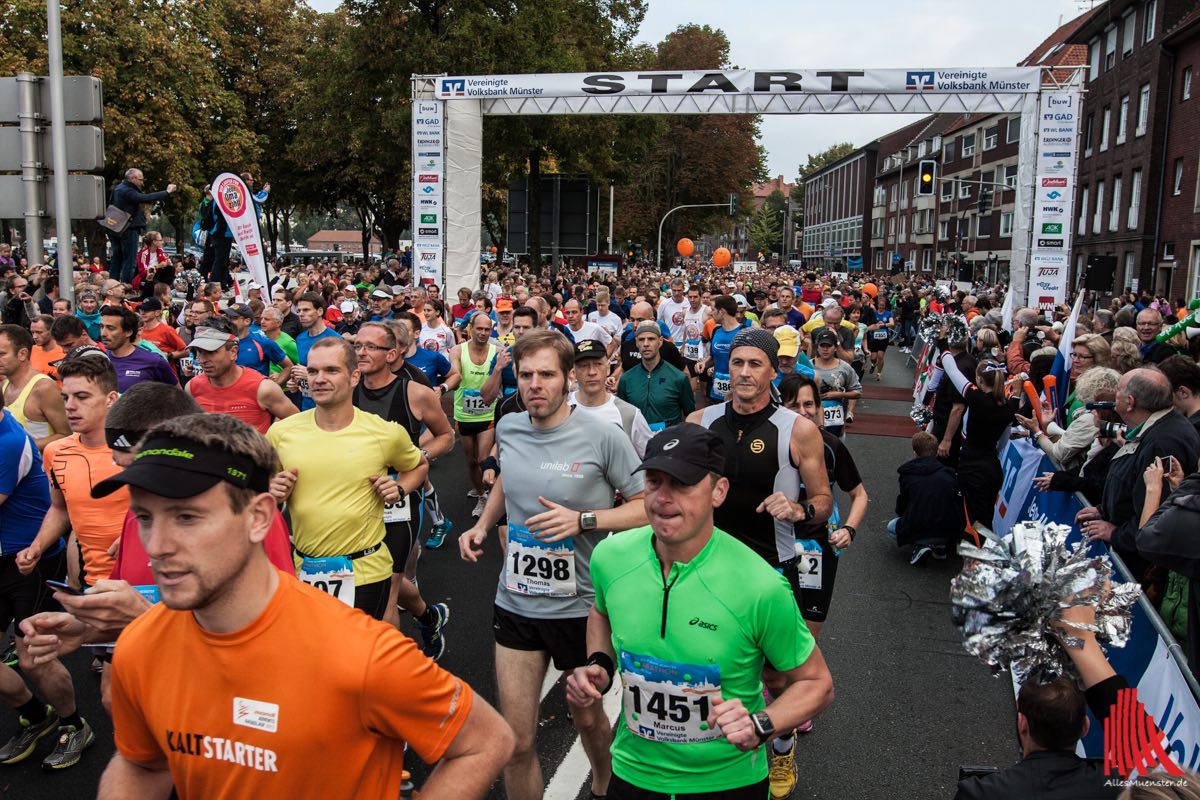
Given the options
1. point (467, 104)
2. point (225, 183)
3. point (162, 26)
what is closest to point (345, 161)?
point (162, 26)

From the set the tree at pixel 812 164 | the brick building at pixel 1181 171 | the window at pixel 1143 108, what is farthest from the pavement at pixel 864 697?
the tree at pixel 812 164

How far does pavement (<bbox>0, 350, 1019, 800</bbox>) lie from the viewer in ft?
14.5

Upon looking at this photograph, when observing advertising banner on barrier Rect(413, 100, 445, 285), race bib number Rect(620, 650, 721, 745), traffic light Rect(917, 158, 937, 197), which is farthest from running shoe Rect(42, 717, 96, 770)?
traffic light Rect(917, 158, 937, 197)

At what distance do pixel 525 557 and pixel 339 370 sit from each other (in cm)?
130

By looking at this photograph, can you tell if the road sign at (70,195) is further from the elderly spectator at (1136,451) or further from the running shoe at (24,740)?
the elderly spectator at (1136,451)

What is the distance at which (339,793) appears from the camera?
A: 77.6 inches

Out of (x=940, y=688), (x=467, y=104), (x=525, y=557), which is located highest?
(x=467, y=104)

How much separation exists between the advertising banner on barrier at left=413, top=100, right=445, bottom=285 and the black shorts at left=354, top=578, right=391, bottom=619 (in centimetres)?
1624

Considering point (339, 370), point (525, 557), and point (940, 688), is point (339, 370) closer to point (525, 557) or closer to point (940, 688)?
point (525, 557)

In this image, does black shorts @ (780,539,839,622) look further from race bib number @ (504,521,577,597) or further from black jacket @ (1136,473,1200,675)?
black jacket @ (1136,473,1200,675)

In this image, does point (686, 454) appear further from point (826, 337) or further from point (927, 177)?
point (927, 177)

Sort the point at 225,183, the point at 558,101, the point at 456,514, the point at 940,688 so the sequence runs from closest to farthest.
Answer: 1. the point at 940,688
2. the point at 456,514
3. the point at 225,183
4. the point at 558,101

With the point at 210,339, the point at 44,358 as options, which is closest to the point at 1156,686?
the point at 210,339

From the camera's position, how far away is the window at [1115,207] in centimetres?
3969
